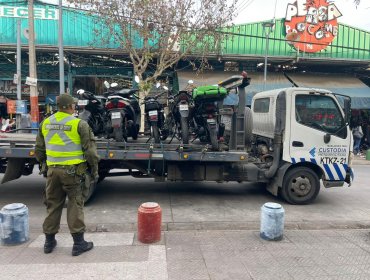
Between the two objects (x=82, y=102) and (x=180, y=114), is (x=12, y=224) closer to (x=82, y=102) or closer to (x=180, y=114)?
(x=82, y=102)

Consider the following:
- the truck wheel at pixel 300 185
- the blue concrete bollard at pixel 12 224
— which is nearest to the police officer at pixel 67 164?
the blue concrete bollard at pixel 12 224

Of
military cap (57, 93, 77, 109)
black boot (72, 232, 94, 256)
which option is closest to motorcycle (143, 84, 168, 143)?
military cap (57, 93, 77, 109)

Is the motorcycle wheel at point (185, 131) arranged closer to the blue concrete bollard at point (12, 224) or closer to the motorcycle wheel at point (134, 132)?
the motorcycle wheel at point (134, 132)

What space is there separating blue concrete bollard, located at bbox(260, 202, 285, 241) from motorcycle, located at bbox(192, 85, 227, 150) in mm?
1895

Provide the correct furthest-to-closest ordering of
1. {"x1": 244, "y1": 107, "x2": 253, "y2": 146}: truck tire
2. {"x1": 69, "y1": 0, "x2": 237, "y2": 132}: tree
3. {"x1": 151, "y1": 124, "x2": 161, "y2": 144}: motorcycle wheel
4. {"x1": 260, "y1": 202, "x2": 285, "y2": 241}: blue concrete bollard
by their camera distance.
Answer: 1. {"x1": 69, "y1": 0, "x2": 237, "y2": 132}: tree
2. {"x1": 244, "y1": 107, "x2": 253, "y2": 146}: truck tire
3. {"x1": 151, "y1": 124, "x2": 161, "y2": 144}: motorcycle wheel
4. {"x1": 260, "y1": 202, "x2": 285, "y2": 241}: blue concrete bollard

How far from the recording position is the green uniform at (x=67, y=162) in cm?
398

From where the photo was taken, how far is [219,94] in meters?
6.11

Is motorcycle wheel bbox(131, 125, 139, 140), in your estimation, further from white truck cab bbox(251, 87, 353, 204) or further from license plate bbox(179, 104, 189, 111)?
white truck cab bbox(251, 87, 353, 204)

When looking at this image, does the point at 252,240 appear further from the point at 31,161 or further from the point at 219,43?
the point at 219,43

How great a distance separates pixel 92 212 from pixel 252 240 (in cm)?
275

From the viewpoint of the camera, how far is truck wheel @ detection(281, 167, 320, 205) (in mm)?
6402

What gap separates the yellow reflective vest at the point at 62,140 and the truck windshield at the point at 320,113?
13.3 ft

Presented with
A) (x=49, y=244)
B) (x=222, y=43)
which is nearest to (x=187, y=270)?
(x=49, y=244)

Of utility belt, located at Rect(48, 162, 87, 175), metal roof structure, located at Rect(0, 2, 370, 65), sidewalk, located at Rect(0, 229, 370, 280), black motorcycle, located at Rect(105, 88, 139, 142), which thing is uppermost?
metal roof structure, located at Rect(0, 2, 370, 65)
